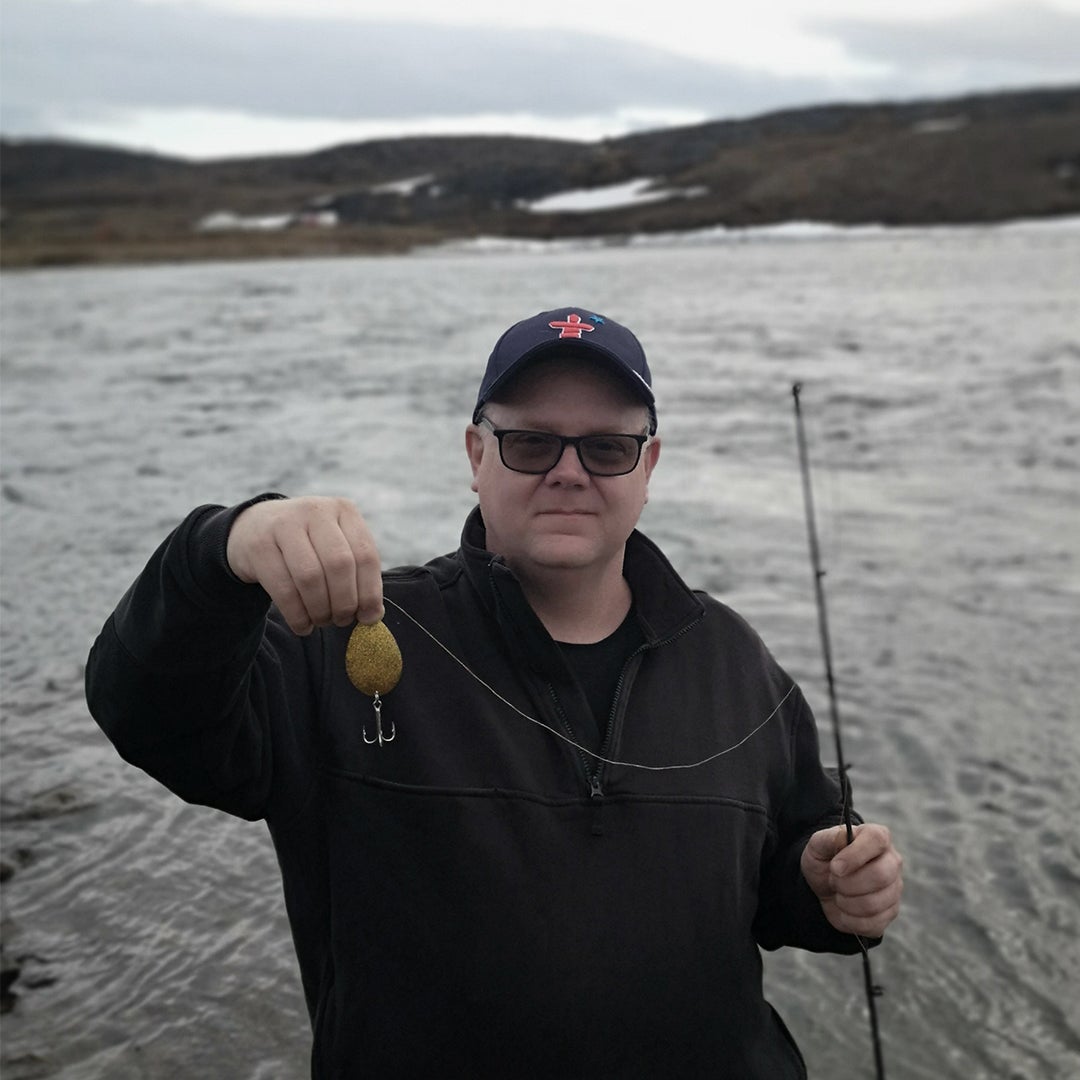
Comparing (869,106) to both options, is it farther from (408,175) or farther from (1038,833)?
(1038,833)

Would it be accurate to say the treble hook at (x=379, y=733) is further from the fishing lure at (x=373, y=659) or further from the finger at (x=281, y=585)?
the finger at (x=281, y=585)

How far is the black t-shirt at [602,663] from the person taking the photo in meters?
2.55

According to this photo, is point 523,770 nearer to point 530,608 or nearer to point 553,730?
point 553,730

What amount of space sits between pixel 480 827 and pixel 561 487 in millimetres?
662

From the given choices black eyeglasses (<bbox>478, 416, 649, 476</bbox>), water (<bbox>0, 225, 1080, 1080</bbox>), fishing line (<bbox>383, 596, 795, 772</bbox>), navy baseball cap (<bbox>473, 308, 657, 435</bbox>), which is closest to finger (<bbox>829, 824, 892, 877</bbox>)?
fishing line (<bbox>383, 596, 795, 772</bbox>)

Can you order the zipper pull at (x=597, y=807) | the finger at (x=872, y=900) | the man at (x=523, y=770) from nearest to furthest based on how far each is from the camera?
1. the man at (x=523, y=770)
2. the zipper pull at (x=597, y=807)
3. the finger at (x=872, y=900)

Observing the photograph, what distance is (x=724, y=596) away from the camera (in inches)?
325

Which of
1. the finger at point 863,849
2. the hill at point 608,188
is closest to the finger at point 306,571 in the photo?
the finger at point 863,849

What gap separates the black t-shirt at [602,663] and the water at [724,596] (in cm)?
183

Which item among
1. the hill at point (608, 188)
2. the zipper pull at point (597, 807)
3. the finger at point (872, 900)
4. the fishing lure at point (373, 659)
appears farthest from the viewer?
the hill at point (608, 188)

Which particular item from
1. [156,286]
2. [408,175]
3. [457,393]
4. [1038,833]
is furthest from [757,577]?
[408,175]

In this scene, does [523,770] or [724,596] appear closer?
[523,770]

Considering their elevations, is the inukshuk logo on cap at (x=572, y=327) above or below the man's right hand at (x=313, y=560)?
above

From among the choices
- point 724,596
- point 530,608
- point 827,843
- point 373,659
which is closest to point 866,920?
point 827,843
